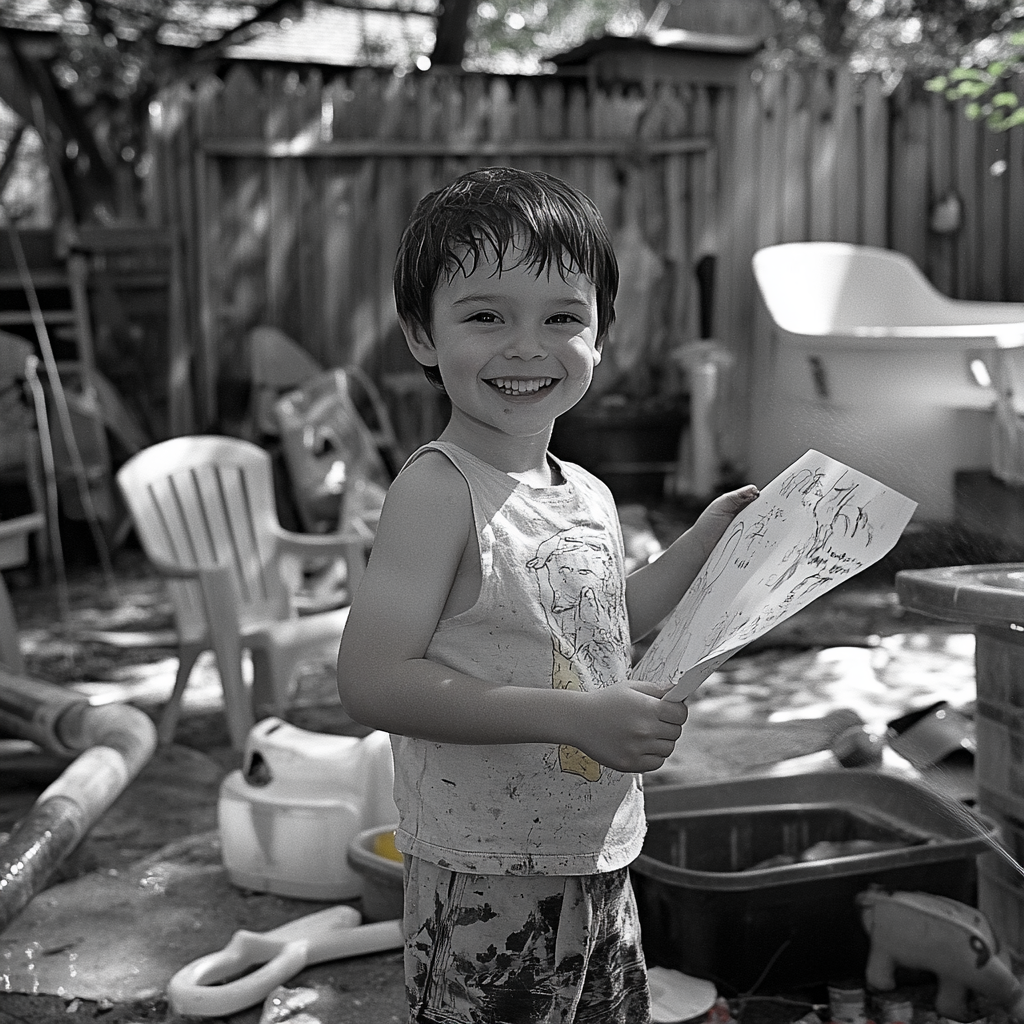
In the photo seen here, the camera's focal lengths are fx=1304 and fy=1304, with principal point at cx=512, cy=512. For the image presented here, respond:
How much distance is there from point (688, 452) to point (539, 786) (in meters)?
5.67

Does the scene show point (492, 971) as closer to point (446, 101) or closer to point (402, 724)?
point (402, 724)

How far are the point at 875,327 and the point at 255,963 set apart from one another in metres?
4.32

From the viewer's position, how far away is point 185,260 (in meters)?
6.68

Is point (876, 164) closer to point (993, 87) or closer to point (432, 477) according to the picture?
point (993, 87)

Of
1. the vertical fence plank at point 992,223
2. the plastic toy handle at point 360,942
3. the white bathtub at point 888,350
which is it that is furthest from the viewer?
the vertical fence plank at point 992,223

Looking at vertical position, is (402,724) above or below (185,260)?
below

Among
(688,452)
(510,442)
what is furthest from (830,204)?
(510,442)

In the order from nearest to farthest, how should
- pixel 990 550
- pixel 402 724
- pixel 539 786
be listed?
pixel 402 724 < pixel 539 786 < pixel 990 550

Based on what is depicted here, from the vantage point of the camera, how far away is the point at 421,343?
138cm

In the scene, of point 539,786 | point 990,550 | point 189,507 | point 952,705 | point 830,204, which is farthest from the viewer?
point 830,204

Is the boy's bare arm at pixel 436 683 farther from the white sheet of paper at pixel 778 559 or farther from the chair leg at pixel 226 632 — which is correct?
the chair leg at pixel 226 632

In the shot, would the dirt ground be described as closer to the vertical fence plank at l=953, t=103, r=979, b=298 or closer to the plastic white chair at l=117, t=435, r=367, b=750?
the plastic white chair at l=117, t=435, r=367, b=750

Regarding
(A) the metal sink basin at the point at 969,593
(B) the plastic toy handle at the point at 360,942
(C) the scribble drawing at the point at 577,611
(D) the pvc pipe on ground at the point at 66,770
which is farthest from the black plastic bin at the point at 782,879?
(D) the pvc pipe on ground at the point at 66,770

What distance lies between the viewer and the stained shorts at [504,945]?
134 centimetres
